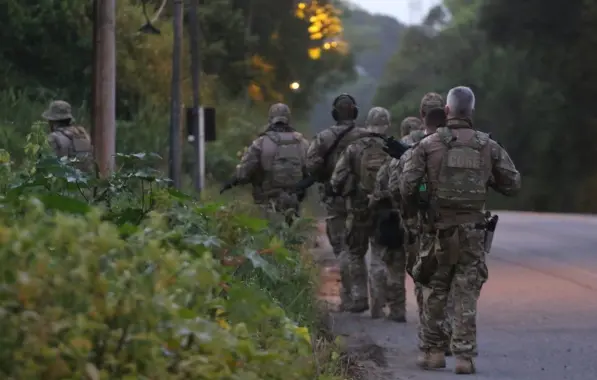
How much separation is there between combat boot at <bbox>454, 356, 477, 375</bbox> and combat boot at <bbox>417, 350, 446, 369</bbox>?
241 millimetres

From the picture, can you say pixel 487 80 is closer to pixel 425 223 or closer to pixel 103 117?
pixel 103 117

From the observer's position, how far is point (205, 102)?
115 feet

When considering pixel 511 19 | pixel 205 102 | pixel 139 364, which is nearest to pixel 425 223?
pixel 139 364

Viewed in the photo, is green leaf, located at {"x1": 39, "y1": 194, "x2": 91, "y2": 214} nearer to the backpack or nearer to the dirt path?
the dirt path

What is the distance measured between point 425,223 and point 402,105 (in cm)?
7155

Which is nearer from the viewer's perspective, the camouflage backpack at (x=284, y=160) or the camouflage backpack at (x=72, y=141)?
the camouflage backpack at (x=72, y=141)

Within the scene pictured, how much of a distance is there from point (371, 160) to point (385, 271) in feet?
3.37

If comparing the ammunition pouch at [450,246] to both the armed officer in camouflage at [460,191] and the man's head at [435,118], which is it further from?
the man's head at [435,118]

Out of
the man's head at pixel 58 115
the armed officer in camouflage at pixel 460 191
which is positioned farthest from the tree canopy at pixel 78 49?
the armed officer in camouflage at pixel 460 191

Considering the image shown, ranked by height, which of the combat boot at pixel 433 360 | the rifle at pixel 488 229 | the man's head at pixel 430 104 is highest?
the man's head at pixel 430 104

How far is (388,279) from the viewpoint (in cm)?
1319

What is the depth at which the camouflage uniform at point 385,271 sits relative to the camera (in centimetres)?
1301

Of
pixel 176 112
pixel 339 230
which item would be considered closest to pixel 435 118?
pixel 339 230

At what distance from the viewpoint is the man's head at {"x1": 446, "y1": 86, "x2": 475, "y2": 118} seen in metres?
9.66
